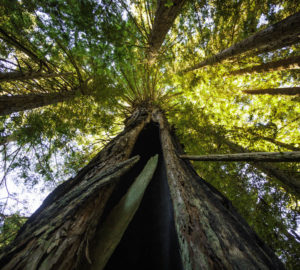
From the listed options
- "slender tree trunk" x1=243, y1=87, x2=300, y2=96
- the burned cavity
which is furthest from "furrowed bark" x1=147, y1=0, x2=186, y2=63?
"slender tree trunk" x1=243, y1=87, x2=300, y2=96

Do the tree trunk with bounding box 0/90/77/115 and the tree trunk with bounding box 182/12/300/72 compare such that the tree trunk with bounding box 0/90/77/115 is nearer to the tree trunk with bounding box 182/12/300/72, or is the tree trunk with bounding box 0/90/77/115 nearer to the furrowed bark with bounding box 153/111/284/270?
the furrowed bark with bounding box 153/111/284/270

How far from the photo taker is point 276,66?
15.3 feet

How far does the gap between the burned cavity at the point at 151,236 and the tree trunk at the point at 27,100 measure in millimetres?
3282

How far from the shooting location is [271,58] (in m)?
5.30

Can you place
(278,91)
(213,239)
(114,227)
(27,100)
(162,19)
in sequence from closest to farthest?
(213,239), (114,227), (162,19), (27,100), (278,91)

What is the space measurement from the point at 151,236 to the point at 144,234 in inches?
4.8

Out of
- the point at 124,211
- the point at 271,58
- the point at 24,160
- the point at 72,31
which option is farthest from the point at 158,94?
the point at 124,211

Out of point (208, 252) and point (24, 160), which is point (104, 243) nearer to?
point (208, 252)

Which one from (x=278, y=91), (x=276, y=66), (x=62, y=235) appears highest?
(x=276, y=66)

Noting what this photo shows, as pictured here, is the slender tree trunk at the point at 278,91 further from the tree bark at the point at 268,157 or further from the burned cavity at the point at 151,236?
the burned cavity at the point at 151,236

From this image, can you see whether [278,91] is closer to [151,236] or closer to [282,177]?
[282,177]

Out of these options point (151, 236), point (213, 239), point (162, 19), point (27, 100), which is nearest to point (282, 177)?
point (151, 236)

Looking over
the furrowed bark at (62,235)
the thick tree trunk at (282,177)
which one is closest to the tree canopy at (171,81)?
the thick tree trunk at (282,177)

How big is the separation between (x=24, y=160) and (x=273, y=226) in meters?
6.57
